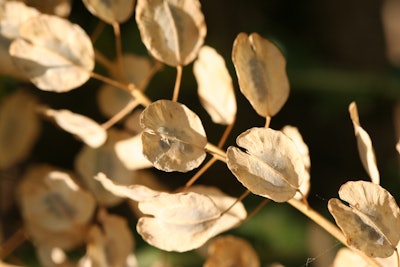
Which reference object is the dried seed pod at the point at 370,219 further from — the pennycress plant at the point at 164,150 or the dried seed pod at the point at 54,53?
the dried seed pod at the point at 54,53

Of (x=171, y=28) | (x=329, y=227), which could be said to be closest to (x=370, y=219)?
(x=329, y=227)

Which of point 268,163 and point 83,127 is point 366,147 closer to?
point 268,163

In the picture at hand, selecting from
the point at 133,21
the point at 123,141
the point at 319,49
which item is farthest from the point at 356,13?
the point at 123,141

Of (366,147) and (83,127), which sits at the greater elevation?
(366,147)

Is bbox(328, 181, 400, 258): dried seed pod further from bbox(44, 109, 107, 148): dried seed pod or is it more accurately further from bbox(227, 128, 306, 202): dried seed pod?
bbox(44, 109, 107, 148): dried seed pod

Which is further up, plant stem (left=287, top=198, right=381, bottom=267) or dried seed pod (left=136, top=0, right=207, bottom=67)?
dried seed pod (left=136, top=0, right=207, bottom=67)

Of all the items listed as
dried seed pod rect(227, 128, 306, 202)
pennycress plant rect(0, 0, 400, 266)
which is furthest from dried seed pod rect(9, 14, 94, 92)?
dried seed pod rect(227, 128, 306, 202)

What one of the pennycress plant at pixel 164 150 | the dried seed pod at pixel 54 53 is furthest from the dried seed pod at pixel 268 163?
the dried seed pod at pixel 54 53

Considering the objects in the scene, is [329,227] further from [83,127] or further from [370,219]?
[83,127]

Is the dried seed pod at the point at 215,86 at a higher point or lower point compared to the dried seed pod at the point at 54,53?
higher
